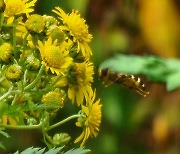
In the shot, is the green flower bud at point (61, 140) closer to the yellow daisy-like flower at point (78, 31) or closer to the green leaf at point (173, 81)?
the yellow daisy-like flower at point (78, 31)

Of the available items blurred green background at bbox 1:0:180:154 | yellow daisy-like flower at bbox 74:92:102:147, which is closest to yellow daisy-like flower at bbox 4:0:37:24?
yellow daisy-like flower at bbox 74:92:102:147

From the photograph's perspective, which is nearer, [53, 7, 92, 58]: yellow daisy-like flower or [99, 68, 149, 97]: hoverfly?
[53, 7, 92, 58]: yellow daisy-like flower

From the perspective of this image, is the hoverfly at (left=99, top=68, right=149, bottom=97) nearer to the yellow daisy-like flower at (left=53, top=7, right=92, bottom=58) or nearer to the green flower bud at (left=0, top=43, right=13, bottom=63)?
the yellow daisy-like flower at (left=53, top=7, right=92, bottom=58)

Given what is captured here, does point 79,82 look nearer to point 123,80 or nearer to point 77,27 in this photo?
point 77,27

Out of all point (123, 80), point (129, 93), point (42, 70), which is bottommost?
point (129, 93)

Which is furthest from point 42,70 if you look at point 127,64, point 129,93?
point 129,93

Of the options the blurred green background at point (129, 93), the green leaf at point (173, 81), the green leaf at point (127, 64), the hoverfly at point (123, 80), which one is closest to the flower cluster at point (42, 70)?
the green leaf at point (127, 64)
